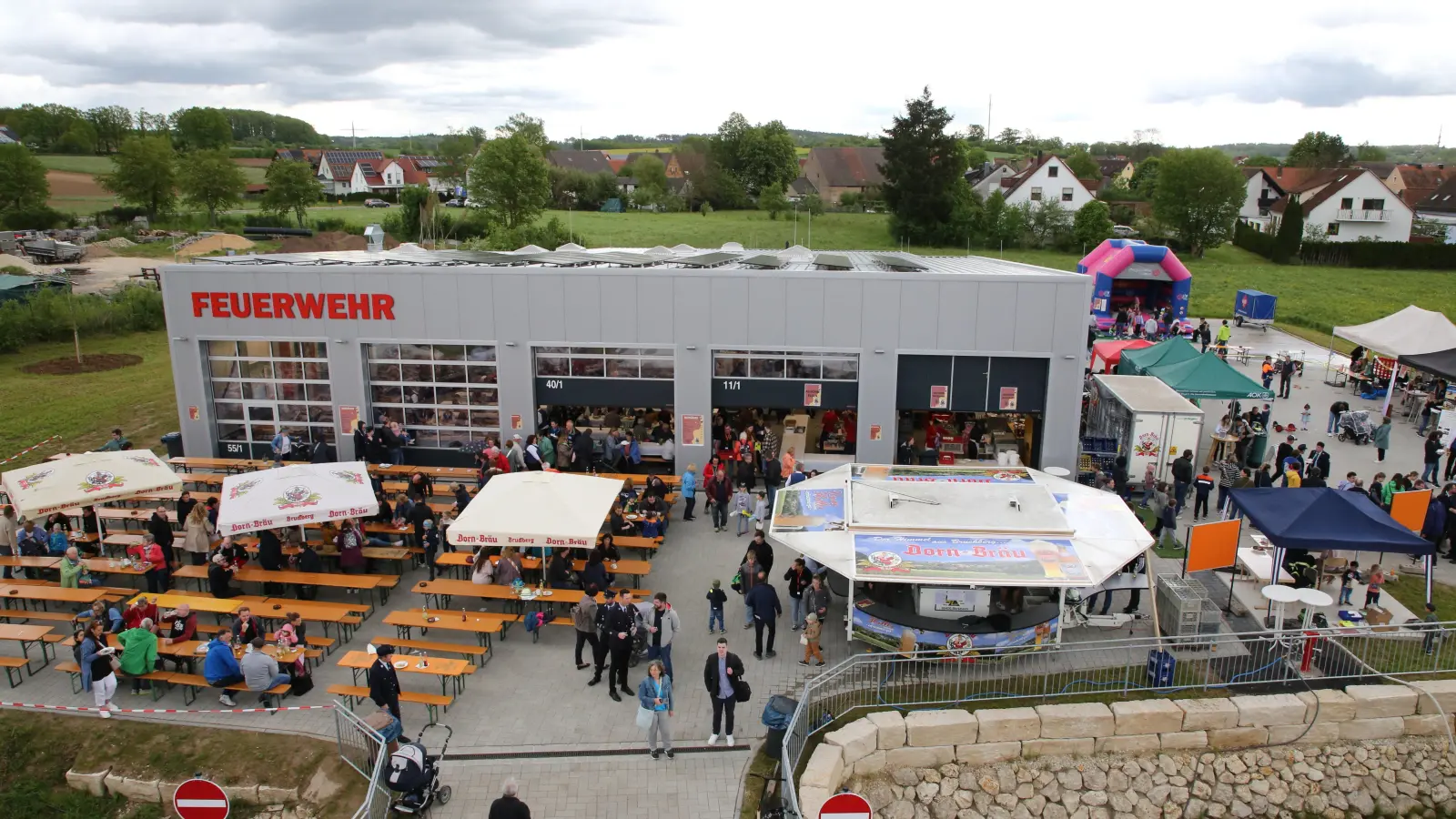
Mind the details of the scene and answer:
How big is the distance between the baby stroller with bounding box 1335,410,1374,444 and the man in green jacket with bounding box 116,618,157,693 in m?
25.4

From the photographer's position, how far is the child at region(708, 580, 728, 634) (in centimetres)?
1229

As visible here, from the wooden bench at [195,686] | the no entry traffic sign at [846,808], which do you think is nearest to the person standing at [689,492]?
the wooden bench at [195,686]

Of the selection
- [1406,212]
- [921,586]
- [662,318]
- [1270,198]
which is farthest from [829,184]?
[921,586]

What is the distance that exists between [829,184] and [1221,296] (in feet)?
164

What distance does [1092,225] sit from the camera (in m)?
58.4

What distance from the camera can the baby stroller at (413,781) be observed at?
28.9 ft

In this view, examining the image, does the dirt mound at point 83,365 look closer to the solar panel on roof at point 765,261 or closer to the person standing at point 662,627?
the solar panel on roof at point 765,261

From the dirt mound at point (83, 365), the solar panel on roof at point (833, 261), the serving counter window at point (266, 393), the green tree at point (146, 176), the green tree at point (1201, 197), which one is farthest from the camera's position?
the green tree at point (146, 176)

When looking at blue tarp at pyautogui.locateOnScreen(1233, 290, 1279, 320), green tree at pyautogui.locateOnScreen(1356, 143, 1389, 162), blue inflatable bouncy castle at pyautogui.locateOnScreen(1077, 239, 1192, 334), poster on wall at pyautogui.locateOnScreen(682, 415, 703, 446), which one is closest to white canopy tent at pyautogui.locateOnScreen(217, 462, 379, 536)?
poster on wall at pyautogui.locateOnScreen(682, 415, 703, 446)

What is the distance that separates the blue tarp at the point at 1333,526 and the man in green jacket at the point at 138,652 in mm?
15116

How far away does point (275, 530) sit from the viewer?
1503 cm

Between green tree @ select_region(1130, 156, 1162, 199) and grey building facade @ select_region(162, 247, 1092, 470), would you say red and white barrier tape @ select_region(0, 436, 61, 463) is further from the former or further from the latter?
green tree @ select_region(1130, 156, 1162, 199)

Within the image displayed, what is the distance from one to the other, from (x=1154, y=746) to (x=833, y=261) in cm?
1341

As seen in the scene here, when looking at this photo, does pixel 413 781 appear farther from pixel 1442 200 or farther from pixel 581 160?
pixel 581 160
